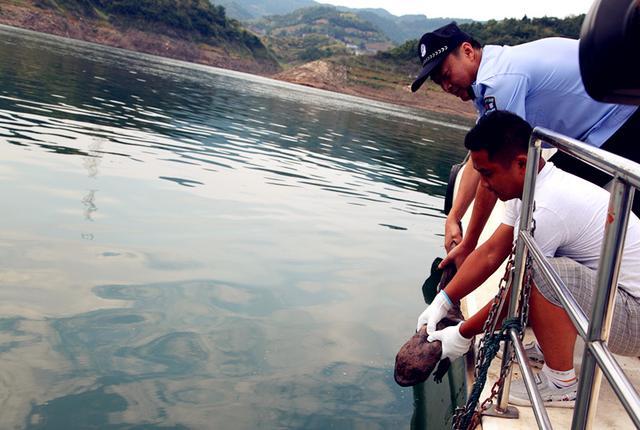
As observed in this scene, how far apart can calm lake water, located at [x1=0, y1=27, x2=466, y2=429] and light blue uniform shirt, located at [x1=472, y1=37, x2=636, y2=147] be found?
1.88 metres

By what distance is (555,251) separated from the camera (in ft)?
9.28

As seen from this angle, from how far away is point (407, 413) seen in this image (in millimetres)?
3473

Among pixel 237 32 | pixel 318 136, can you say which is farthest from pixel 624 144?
pixel 237 32

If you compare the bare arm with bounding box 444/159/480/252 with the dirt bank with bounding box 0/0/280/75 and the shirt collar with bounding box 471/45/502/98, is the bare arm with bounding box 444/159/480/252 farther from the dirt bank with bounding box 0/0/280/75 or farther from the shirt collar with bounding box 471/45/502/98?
the dirt bank with bounding box 0/0/280/75

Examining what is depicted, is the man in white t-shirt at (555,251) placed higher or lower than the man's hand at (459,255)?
higher

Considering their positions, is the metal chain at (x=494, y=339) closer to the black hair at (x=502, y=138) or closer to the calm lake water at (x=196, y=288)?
the black hair at (x=502, y=138)

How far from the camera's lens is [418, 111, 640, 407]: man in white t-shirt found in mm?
2578

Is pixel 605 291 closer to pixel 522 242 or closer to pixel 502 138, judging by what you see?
pixel 522 242

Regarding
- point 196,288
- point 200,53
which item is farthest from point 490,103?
point 200,53

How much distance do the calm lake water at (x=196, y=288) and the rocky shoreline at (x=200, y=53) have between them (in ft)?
215

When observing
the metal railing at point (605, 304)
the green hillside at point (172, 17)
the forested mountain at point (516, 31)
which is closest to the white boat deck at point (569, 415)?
the metal railing at point (605, 304)

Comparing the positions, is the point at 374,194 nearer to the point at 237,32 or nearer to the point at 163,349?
the point at 163,349

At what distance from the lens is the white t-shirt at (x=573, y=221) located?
266 cm

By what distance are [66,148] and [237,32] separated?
360 ft
